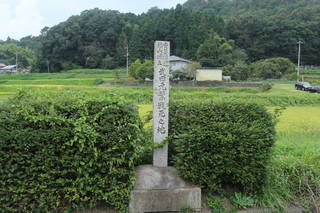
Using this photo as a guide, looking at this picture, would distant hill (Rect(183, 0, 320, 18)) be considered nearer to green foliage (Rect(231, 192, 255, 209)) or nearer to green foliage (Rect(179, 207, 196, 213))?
green foliage (Rect(231, 192, 255, 209))

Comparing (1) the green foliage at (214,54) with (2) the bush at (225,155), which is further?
(1) the green foliage at (214,54)

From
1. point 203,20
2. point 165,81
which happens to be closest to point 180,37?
point 203,20

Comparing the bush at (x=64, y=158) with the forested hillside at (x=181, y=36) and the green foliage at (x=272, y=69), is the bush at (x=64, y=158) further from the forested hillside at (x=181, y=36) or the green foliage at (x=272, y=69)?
the forested hillside at (x=181, y=36)

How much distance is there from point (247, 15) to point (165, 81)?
6450 cm

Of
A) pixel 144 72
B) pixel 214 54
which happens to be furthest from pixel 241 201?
pixel 214 54

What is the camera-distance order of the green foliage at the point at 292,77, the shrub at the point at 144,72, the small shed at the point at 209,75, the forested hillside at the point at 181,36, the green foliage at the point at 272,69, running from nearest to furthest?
1. the shrub at the point at 144,72
2. the small shed at the point at 209,75
3. the green foliage at the point at 292,77
4. the green foliage at the point at 272,69
5. the forested hillside at the point at 181,36

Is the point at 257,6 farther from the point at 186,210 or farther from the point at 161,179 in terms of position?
the point at 186,210

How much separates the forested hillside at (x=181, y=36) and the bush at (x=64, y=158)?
147 ft

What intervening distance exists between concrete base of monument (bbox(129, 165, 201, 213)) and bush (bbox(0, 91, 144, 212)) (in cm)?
15

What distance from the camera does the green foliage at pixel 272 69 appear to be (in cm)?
4016

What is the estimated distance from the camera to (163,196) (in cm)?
313

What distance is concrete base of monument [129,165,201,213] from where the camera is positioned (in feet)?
10.2

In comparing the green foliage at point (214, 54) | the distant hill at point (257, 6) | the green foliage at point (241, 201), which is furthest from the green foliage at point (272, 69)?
the green foliage at point (241, 201)

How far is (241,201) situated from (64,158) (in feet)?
7.23
